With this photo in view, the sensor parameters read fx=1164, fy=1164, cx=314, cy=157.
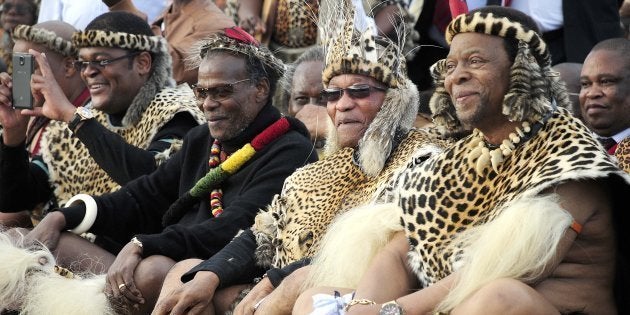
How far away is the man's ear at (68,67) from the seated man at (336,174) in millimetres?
2917

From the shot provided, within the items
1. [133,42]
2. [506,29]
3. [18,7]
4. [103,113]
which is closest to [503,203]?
[506,29]

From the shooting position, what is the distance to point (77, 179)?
7617mm

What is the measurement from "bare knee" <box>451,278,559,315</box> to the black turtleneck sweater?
229 cm

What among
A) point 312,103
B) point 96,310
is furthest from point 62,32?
point 96,310

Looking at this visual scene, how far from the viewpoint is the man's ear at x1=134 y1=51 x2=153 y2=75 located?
25.1ft

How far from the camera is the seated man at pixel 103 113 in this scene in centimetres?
737

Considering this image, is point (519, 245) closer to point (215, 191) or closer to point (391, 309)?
point (391, 309)

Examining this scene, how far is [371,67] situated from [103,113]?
2.64m

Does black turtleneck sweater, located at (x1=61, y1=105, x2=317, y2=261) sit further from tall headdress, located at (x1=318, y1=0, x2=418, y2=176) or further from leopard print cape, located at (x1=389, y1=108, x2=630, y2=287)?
leopard print cape, located at (x1=389, y1=108, x2=630, y2=287)

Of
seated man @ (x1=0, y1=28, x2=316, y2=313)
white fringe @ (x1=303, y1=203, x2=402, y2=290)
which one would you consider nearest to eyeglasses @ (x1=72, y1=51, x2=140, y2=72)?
seated man @ (x1=0, y1=28, x2=316, y2=313)

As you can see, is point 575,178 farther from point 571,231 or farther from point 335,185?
point 335,185

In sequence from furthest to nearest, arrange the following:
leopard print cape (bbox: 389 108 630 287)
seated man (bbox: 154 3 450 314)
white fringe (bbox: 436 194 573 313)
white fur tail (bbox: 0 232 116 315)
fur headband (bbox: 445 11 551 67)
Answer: white fur tail (bbox: 0 232 116 315)
seated man (bbox: 154 3 450 314)
fur headband (bbox: 445 11 551 67)
leopard print cape (bbox: 389 108 630 287)
white fringe (bbox: 436 194 573 313)

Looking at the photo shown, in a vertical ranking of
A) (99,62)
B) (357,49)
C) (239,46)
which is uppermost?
(357,49)

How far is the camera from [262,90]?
6.59 metres
